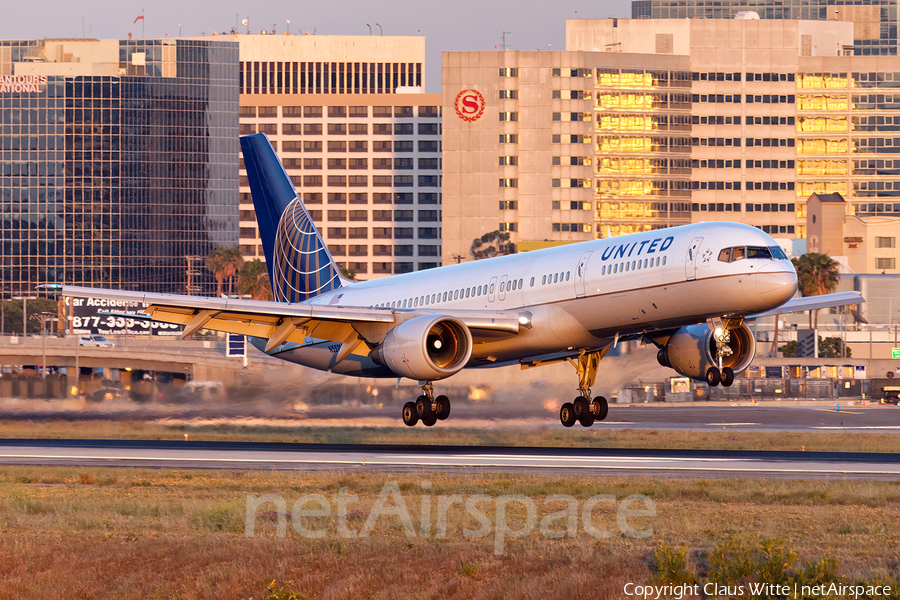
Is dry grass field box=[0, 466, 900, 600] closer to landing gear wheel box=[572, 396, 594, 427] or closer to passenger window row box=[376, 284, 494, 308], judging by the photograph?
landing gear wheel box=[572, 396, 594, 427]

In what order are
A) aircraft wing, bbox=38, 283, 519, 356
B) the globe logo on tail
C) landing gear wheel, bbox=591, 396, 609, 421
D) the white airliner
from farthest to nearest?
the globe logo on tail < landing gear wheel, bbox=591, 396, 609, 421 < aircraft wing, bbox=38, 283, 519, 356 < the white airliner

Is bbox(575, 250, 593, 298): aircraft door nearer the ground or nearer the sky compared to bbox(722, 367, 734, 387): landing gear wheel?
nearer the sky

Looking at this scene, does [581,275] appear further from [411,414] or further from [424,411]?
[411,414]

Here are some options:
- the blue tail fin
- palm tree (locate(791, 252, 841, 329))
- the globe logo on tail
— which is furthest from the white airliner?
palm tree (locate(791, 252, 841, 329))

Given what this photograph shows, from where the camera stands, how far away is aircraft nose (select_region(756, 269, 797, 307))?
38062 mm

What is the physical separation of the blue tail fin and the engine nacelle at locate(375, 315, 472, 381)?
541 inches

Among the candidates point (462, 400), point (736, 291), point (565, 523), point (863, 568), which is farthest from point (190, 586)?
point (462, 400)

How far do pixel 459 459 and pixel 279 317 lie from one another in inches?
361

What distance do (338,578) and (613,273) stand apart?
20180 millimetres

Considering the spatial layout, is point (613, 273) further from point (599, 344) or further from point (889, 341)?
point (889, 341)

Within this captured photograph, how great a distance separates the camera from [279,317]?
47.2 metres

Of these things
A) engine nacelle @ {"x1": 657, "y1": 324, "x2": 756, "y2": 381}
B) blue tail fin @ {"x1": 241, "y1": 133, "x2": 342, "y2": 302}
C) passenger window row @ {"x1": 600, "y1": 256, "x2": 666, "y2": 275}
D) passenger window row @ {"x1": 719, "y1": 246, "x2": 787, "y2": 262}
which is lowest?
engine nacelle @ {"x1": 657, "y1": 324, "x2": 756, "y2": 381}

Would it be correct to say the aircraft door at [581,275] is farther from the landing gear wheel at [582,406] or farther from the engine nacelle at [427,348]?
the landing gear wheel at [582,406]

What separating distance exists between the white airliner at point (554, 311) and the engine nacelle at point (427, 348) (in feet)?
0.16
